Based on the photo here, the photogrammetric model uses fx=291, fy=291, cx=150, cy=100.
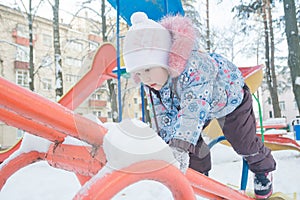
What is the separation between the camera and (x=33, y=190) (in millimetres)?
1427

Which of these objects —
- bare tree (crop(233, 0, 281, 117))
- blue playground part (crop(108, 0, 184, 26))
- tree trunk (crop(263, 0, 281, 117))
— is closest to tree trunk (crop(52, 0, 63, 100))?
blue playground part (crop(108, 0, 184, 26))

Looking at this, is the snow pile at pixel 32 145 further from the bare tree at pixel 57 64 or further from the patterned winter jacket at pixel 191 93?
the bare tree at pixel 57 64

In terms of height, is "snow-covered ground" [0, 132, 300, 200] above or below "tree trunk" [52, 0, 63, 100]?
below

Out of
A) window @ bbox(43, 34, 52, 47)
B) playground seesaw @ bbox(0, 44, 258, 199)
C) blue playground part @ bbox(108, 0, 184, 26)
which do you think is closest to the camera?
playground seesaw @ bbox(0, 44, 258, 199)

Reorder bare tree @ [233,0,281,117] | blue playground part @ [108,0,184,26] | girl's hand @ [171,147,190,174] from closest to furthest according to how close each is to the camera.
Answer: girl's hand @ [171,147,190,174] → blue playground part @ [108,0,184,26] → bare tree @ [233,0,281,117]

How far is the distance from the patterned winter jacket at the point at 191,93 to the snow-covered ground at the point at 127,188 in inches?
12.4

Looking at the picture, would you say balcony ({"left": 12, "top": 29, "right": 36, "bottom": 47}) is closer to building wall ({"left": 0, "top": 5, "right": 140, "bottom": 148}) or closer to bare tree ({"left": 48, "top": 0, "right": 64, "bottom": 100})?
building wall ({"left": 0, "top": 5, "right": 140, "bottom": 148})

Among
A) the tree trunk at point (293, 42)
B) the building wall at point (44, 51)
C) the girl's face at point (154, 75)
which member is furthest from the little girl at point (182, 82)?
the tree trunk at point (293, 42)

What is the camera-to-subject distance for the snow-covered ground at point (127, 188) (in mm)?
1297

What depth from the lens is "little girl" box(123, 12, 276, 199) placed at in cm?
62

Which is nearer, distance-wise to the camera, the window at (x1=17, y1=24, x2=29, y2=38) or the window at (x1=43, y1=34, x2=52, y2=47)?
the window at (x1=17, y1=24, x2=29, y2=38)

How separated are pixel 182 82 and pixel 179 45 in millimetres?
87

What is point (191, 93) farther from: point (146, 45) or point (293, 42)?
point (293, 42)

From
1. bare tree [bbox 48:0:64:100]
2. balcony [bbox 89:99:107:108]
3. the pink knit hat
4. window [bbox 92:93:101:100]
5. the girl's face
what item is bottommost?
balcony [bbox 89:99:107:108]
